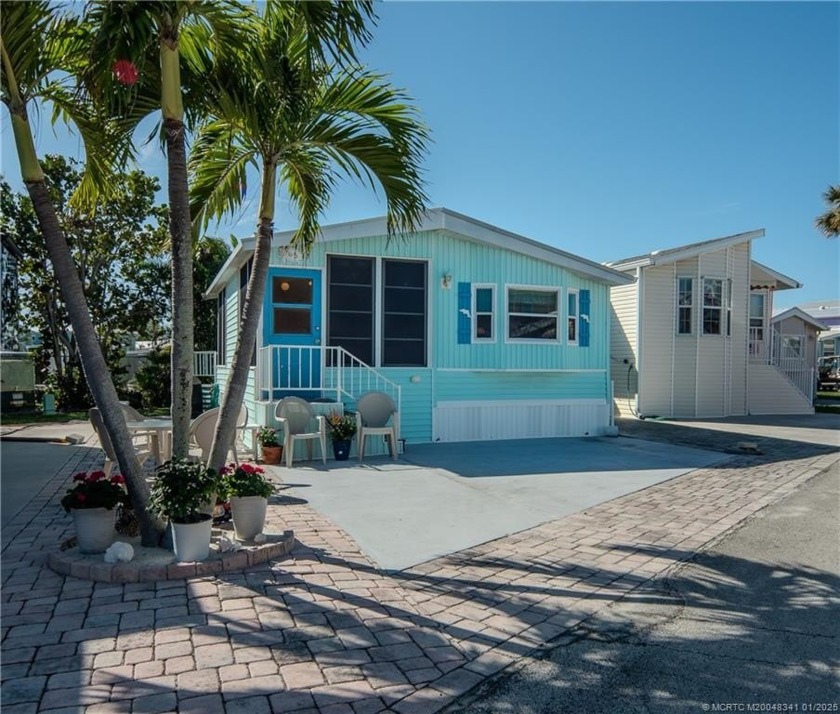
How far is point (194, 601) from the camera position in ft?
11.5

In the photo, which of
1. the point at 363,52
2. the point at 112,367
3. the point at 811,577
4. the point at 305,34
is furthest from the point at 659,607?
the point at 112,367

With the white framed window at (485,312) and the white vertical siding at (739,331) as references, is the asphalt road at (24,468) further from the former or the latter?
the white vertical siding at (739,331)

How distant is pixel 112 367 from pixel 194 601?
16297mm

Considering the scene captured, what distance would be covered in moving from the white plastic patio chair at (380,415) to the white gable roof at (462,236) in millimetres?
2695

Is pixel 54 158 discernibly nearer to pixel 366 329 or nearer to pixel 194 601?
pixel 366 329

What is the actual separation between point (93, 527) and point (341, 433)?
15.1ft

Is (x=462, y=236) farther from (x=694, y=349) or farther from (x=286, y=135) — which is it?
(x=694, y=349)

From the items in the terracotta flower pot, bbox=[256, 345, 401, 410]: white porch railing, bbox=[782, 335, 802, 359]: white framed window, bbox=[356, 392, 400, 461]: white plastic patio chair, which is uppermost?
bbox=[782, 335, 802, 359]: white framed window

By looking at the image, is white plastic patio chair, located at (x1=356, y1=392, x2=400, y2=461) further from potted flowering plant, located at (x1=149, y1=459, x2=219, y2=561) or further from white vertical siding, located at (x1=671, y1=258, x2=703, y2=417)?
white vertical siding, located at (x1=671, y1=258, x2=703, y2=417)

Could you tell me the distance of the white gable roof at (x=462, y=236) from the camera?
9953 mm

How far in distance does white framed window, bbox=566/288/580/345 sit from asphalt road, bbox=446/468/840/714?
7.52 meters

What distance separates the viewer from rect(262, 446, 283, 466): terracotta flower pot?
8.35 metres

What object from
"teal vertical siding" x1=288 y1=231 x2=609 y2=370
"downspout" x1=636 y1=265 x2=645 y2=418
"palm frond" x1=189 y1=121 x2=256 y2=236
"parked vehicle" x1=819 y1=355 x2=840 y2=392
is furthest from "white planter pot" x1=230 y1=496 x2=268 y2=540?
"parked vehicle" x1=819 y1=355 x2=840 y2=392

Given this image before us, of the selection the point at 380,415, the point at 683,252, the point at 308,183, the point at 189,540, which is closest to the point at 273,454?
the point at 380,415
